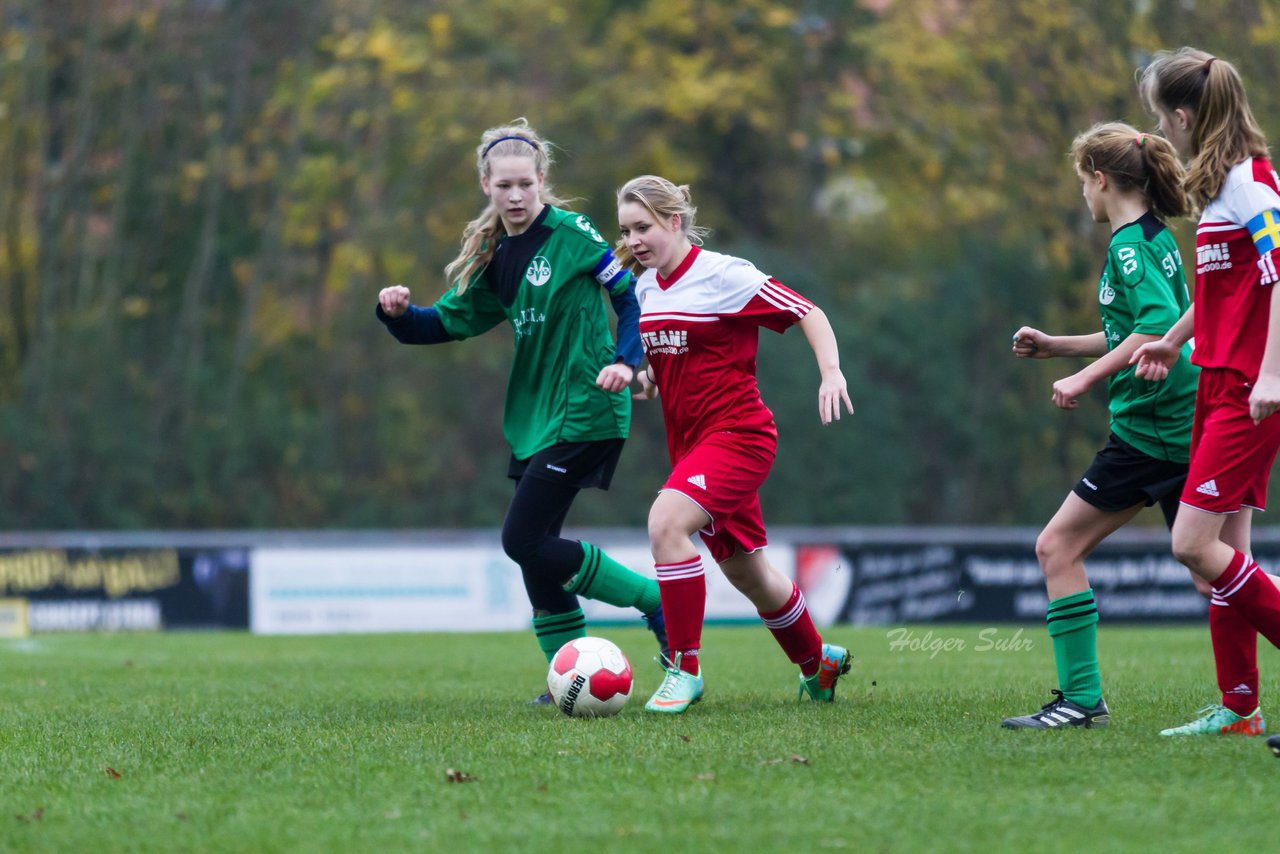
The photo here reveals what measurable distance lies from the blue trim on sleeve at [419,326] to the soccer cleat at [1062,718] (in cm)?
295

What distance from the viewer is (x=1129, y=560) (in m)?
16.7

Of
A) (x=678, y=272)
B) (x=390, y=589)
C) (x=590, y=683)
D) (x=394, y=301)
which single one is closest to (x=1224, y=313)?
(x=678, y=272)

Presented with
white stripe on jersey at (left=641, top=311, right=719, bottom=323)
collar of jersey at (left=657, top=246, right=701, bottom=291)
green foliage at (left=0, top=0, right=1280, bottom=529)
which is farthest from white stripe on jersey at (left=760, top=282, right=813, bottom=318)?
green foliage at (left=0, top=0, right=1280, bottom=529)

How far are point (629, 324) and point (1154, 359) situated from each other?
209 centimetres

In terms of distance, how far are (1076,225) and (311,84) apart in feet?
36.3

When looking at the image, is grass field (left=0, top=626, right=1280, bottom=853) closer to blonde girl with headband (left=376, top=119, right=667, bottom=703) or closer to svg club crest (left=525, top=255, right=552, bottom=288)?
blonde girl with headband (left=376, top=119, right=667, bottom=703)

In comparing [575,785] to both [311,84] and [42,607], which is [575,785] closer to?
[42,607]

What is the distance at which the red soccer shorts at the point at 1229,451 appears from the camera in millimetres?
4750

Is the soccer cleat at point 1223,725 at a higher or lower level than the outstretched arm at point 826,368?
lower

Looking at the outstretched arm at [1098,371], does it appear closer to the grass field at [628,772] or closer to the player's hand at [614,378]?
the grass field at [628,772]

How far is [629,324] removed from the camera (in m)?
6.23

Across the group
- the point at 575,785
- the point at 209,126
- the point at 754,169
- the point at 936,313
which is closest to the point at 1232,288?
the point at 575,785

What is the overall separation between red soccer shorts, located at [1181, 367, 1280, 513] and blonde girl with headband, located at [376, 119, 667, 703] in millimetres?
2366

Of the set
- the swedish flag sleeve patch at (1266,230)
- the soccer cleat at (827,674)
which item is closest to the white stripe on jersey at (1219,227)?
the swedish flag sleeve patch at (1266,230)
